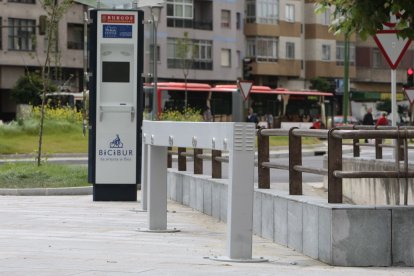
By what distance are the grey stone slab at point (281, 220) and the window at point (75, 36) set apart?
6843 centimetres

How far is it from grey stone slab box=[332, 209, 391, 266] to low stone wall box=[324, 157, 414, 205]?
5.41 metres

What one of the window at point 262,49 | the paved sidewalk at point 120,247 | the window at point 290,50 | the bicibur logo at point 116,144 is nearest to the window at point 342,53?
the window at point 290,50

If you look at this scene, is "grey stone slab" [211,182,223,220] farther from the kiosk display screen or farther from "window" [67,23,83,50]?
"window" [67,23,83,50]

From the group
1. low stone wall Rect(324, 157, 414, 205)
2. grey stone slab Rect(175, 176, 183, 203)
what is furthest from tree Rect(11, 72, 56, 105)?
grey stone slab Rect(175, 176, 183, 203)

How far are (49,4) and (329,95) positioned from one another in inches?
2229

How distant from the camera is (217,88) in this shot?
7325 centimetres

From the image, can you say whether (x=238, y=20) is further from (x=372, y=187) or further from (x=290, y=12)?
(x=372, y=187)

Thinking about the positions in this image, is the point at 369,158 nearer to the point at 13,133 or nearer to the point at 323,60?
the point at 13,133

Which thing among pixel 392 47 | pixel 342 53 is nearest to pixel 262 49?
pixel 342 53

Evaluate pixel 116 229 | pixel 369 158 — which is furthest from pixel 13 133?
pixel 116 229

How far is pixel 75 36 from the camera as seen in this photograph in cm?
8119

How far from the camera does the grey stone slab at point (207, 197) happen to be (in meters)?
16.5

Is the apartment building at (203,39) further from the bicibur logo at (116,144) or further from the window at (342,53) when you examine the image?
the bicibur logo at (116,144)

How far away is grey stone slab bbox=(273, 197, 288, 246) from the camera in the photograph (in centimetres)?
1233
